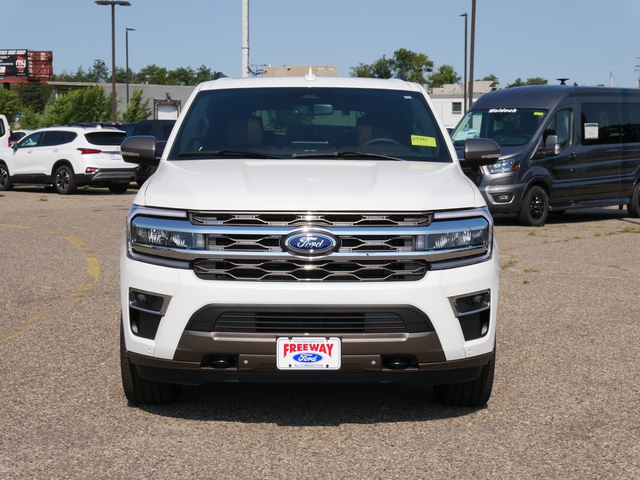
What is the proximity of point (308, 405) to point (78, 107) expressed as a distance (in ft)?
150

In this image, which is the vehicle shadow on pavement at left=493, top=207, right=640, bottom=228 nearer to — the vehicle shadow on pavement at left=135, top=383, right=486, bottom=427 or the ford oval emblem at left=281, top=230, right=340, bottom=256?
the vehicle shadow on pavement at left=135, top=383, right=486, bottom=427

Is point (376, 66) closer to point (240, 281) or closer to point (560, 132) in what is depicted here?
point (560, 132)

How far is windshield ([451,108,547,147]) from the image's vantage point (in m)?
16.2

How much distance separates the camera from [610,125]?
17.5 metres

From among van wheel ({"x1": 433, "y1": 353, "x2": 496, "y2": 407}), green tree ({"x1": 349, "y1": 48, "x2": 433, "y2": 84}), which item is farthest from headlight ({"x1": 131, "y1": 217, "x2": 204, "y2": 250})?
green tree ({"x1": 349, "y1": 48, "x2": 433, "y2": 84})

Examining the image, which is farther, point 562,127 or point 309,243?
point 562,127

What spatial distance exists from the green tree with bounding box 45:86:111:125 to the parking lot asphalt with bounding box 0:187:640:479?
1646 inches

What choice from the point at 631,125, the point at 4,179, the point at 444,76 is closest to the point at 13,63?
the point at 444,76

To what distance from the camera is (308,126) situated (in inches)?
233

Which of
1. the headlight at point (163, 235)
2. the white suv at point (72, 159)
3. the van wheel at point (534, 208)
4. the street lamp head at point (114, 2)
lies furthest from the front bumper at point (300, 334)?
the street lamp head at point (114, 2)

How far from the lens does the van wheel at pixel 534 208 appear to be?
52.6 ft

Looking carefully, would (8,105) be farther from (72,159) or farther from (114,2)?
(72,159)

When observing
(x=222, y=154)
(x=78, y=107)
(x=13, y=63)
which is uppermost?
(x=13, y=63)

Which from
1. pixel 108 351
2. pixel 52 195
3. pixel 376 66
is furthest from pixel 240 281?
pixel 376 66
